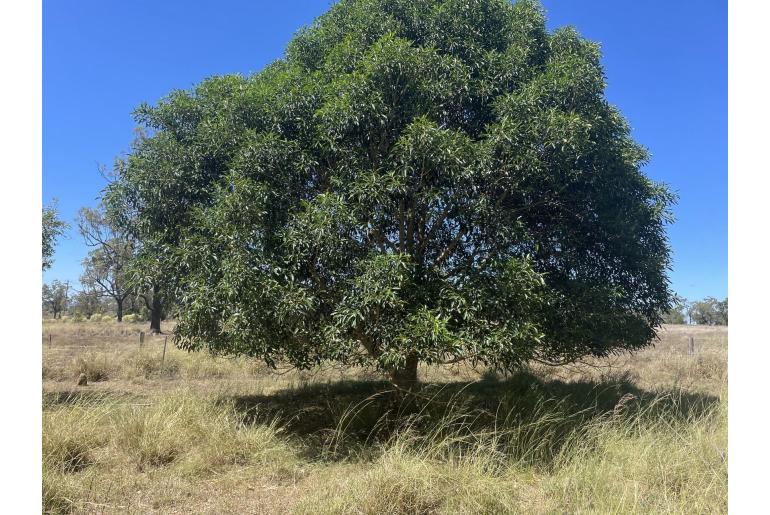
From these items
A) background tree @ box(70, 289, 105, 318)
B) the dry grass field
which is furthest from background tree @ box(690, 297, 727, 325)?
background tree @ box(70, 289, 105, 318)

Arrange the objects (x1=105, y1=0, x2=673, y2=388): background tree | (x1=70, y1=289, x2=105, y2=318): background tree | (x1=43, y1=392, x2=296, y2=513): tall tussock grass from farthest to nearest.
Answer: (x1=70, y1=289, x2=105, y2=318): background tree, (x1=105, y1=0, x2=673, y2=388): background tree, (x1=43, y1=392, x2=296, y2=513): tall tussock grass

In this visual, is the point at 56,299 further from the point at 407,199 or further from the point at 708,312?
the point at 708,312

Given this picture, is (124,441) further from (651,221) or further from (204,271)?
(651,221)

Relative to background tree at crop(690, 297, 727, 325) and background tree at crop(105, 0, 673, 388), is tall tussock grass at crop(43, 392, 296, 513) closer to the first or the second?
background tree at crop(105, 0, 673, 388)

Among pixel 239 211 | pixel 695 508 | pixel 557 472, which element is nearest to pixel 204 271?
pixel 239 211

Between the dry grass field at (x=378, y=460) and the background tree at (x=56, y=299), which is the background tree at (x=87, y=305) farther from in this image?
the dry grass field at (x=378, y=460)

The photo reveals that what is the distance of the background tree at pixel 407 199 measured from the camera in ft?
19.5

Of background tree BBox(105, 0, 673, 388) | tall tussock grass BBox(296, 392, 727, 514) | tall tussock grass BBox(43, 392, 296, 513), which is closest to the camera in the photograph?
tall tussock grass BBox(296, 392, 727, 514)

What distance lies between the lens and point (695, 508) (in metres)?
4.46

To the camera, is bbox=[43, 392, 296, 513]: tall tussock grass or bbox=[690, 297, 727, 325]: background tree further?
bbox=[690, 297, 727, 325]: background tree

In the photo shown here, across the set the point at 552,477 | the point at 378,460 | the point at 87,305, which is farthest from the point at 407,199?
the point at 87,305

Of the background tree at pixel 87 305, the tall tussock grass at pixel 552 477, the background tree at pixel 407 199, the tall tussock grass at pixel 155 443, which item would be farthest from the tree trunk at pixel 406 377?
the background tree at pixel 87 305

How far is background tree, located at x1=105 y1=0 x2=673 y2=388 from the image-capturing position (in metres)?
5.93

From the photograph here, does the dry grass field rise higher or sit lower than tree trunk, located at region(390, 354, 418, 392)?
lower
